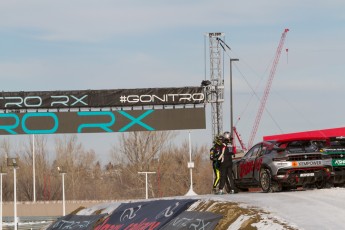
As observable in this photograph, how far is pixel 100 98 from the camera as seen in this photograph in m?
57.8

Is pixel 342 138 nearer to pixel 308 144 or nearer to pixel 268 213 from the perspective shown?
pixel 308 144

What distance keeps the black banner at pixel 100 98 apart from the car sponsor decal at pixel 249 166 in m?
35.5

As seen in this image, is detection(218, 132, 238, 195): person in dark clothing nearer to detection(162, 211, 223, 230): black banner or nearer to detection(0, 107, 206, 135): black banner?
detection(162, 211, 223, 230): black banner

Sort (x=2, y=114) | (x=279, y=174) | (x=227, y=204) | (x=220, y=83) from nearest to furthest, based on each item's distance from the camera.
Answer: (x=227, y=204) < (x=279, y=174) < (x=2, y=114) < (x=220, y=83)

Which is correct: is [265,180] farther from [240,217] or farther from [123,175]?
[123,175]

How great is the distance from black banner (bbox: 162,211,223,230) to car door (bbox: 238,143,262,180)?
507 centimetres

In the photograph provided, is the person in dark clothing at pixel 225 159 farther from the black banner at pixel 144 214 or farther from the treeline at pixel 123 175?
the treeline at pixel 123 175

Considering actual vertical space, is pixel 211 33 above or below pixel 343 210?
above

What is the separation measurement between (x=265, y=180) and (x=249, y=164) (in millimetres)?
1235

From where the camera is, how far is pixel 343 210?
1473 centimetres

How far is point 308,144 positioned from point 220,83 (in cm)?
4119

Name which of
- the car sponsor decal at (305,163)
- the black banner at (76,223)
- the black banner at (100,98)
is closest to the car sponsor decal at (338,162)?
the car sponsor decal at (305,163)

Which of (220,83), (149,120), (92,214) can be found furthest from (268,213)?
(220,83)

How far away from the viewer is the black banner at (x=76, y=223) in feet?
67.2
